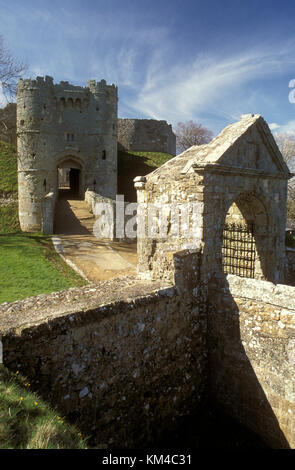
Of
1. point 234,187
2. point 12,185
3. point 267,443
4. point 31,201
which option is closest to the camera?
point 267,443

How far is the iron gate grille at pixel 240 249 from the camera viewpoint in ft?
30.7

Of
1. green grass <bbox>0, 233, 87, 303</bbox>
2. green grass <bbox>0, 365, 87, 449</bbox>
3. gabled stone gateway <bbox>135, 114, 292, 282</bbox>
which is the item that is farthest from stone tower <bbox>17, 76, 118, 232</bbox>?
green grass <bbox>0, 365, 87, 449</bbox>

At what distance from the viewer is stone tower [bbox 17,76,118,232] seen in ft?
78.2

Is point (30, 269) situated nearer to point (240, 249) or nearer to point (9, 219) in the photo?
point (240, 249)

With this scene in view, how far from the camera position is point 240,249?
959 centimetres

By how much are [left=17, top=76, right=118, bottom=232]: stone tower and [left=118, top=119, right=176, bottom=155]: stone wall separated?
53.8 ft

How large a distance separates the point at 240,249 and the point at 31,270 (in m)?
7.65

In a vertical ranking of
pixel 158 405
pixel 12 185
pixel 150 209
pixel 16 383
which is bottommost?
pixel 158 405

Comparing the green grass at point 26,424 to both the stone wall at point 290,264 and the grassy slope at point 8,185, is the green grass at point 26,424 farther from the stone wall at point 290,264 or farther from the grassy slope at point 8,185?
the grassy slope at point 8,185

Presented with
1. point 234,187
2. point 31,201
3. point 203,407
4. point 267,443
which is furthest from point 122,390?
point 31,201

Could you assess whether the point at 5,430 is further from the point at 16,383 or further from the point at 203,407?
the point at 203,407

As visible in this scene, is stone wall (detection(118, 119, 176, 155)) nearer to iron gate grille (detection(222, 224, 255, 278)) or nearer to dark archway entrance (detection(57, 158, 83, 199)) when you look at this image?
dark archway entrance (detection(57, 158, 83, 199))

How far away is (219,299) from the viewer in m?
6.76

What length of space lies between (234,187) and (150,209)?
6.46ft
